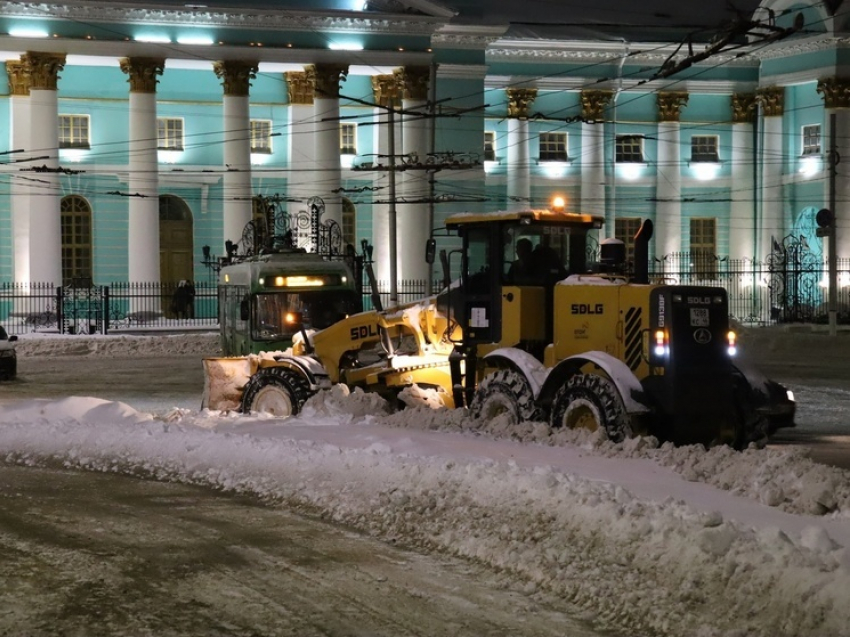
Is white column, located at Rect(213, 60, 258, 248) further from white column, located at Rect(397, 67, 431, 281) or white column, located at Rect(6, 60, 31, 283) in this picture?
white column, located at Rect(6, 60, 31, 283)

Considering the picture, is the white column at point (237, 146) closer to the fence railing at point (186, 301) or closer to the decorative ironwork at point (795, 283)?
the fence railing at point (186, 301)

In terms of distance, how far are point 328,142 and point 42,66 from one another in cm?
962

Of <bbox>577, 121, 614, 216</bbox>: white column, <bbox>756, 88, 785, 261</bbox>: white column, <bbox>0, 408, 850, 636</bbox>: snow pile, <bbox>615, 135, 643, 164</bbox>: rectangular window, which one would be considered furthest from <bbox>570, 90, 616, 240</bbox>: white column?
<bbox>0, 408, 850, 636</bbox>: snow pile

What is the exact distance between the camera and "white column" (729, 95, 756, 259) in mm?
56438

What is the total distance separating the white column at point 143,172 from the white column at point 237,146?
2.35 metres

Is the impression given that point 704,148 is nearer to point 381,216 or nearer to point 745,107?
point 745,107

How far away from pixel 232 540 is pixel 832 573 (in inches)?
178

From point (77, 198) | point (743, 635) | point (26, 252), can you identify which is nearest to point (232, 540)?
point (743, 635)

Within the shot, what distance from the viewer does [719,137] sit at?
57156mm

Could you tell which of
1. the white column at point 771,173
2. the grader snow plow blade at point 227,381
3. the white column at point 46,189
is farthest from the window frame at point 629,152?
the grader snow plow blade at point 227,381


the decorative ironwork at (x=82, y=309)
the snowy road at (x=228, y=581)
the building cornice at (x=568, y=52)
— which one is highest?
the building cornice at (x=568, y=52)

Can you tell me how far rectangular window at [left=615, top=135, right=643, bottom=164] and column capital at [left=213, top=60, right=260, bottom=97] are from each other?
1703 centimetres

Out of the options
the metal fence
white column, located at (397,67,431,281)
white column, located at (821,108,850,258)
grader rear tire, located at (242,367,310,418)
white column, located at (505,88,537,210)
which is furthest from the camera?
white column, located at (505,88,537,210)

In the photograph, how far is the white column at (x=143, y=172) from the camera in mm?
45094
